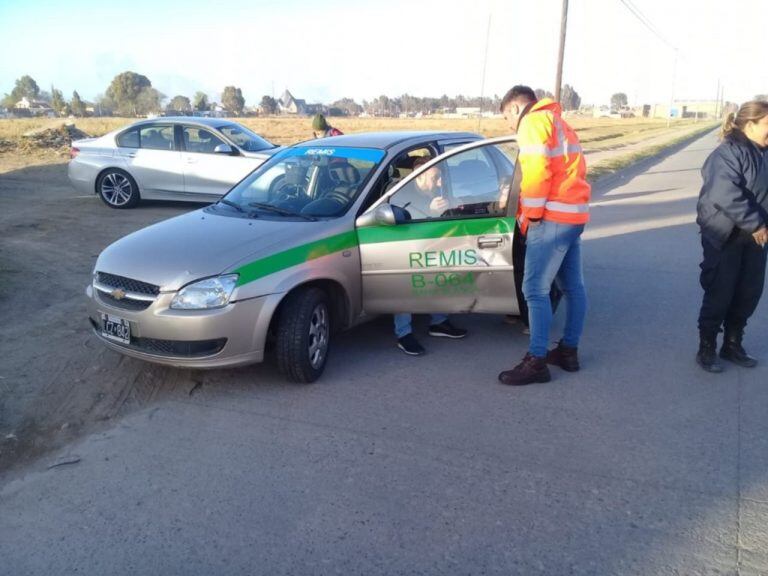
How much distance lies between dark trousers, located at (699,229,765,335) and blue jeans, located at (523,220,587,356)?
88 cm

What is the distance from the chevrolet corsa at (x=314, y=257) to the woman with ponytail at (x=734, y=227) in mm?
1330

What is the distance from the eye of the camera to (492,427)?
3.83 m

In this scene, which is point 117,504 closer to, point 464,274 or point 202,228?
point 202,228

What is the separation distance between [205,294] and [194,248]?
0.43 meters

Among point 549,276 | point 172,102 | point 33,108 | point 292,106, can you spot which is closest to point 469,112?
point 292,106

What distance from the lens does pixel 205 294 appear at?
13.2ft

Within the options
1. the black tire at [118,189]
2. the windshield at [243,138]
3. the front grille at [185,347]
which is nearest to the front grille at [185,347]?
the front grille at [185,347]

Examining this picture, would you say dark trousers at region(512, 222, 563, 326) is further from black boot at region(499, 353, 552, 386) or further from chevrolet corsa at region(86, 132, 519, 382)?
black boot at region(499, 353, 552, 386)

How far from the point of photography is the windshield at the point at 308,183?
491 cm

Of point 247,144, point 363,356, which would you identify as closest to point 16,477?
point 363,356

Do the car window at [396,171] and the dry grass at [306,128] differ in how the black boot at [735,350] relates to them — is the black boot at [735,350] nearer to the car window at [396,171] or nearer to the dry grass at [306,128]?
the car window at [396,171]

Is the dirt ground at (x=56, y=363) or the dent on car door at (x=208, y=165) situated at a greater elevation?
the dent on car door at (x=208, y=165)

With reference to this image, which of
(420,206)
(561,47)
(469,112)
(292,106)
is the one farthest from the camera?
(292,106)

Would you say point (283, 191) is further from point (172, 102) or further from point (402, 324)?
point (172, 102)
